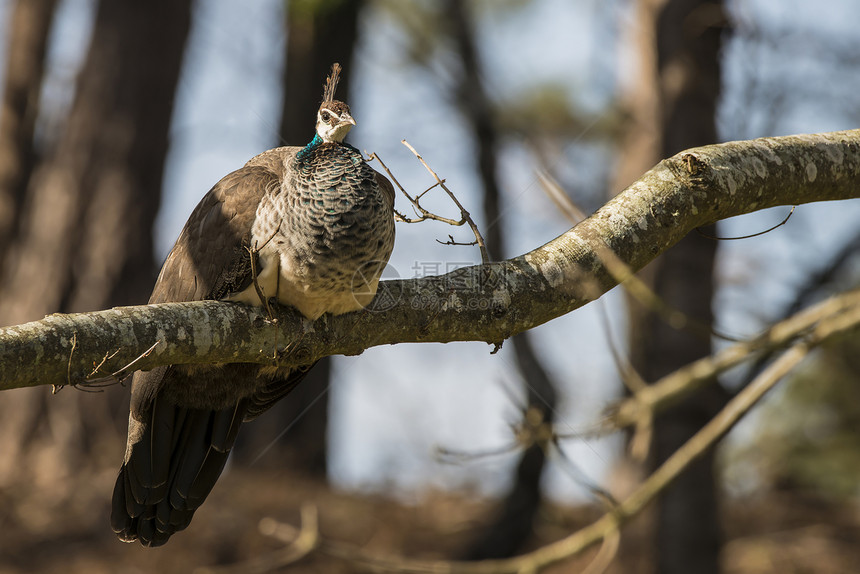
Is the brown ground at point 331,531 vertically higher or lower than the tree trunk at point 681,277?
lower

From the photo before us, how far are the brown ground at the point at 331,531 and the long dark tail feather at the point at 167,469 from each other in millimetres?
2519

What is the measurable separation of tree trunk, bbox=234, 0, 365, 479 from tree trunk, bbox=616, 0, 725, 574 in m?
2.74

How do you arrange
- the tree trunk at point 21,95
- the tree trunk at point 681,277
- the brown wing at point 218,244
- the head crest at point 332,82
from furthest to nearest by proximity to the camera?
the tree trunk at point 21,95 < the tree trunk at point 681,277 < the head crest at point 332,82 < the brown wing at point 218,244

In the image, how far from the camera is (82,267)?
7.12 m

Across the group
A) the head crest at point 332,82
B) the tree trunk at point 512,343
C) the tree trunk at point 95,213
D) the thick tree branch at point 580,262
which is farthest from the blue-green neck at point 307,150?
the tree trunk at point 95,213

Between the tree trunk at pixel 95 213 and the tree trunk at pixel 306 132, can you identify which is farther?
the tree trunk at pixel 306 132

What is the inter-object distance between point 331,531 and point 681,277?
325cm

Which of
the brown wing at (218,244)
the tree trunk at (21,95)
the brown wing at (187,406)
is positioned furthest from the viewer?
the tree trunk at (21,95)

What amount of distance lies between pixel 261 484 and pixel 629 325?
127 inches

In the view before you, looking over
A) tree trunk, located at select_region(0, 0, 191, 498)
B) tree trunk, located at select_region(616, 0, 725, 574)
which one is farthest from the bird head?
tree trunk, located at select_region(0, 0, 191, 498)

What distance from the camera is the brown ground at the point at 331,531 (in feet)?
19.4

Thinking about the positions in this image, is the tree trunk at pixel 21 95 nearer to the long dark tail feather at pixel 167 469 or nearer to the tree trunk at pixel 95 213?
the tree trunk at pixel 95 213

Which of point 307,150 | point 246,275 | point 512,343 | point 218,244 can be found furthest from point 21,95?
point 246,275

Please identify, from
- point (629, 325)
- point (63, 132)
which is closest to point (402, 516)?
point (629, 325)
